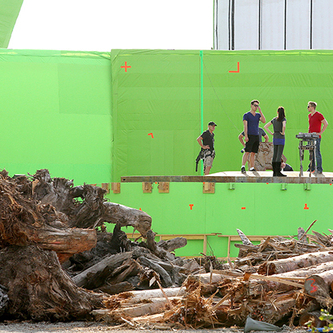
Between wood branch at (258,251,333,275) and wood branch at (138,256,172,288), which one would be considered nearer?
wood branch at (258,251,333,275)

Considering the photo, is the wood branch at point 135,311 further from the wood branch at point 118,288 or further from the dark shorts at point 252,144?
the dark shorts at point 252,144

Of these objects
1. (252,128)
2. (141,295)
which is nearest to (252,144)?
(252,128)

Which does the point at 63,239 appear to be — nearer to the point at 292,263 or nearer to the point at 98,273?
the point at 98,273

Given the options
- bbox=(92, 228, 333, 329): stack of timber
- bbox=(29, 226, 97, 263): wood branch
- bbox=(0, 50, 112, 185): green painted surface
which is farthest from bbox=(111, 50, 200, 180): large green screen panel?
bbox=(92, 228, 333, 329): stack of timber

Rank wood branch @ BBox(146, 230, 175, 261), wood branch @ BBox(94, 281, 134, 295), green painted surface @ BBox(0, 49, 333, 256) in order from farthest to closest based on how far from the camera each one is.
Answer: green painted surface @ BBox(0, 49, 333, 256) → wood branch @ BBox(146, 230, 175, 261) → wood branch @ BBox(94, 281, 134, 295)

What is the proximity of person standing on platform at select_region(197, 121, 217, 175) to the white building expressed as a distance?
38.1 ft

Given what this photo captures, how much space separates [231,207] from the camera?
12.5 meters

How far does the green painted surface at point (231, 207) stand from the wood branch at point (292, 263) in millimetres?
5728

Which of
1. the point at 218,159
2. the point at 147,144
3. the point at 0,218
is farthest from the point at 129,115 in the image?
the point at 0,218

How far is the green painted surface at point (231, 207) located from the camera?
12.5m

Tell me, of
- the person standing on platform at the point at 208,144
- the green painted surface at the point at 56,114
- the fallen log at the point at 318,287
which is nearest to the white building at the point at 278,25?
the green painted surface at the point at 56,114

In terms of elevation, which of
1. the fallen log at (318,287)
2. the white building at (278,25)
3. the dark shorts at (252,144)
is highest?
the white building at (278,25)

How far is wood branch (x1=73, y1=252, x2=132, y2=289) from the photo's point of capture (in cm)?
674

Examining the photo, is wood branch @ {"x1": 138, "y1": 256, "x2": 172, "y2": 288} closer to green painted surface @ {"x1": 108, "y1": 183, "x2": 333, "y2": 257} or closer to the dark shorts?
green painted surface @ {"x1": 108, "y1": 183, "x2": 333, "y2": 257}
